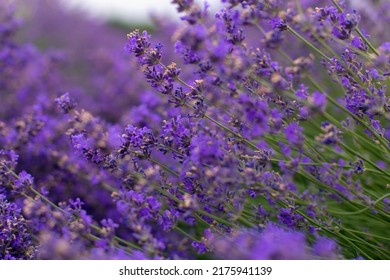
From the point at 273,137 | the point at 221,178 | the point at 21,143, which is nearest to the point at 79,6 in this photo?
the point at 21,143

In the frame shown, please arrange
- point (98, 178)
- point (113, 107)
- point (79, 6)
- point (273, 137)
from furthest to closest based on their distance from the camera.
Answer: point (79, 6) < point (113, 107) < point (98, 178) < point (273, 137)

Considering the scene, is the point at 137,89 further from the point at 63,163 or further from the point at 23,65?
the point at 63,163

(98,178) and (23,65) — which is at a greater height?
(23,65)

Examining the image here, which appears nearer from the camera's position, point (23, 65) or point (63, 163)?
point (63, 163)

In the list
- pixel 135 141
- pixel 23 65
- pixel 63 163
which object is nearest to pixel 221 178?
pixel 135 141
